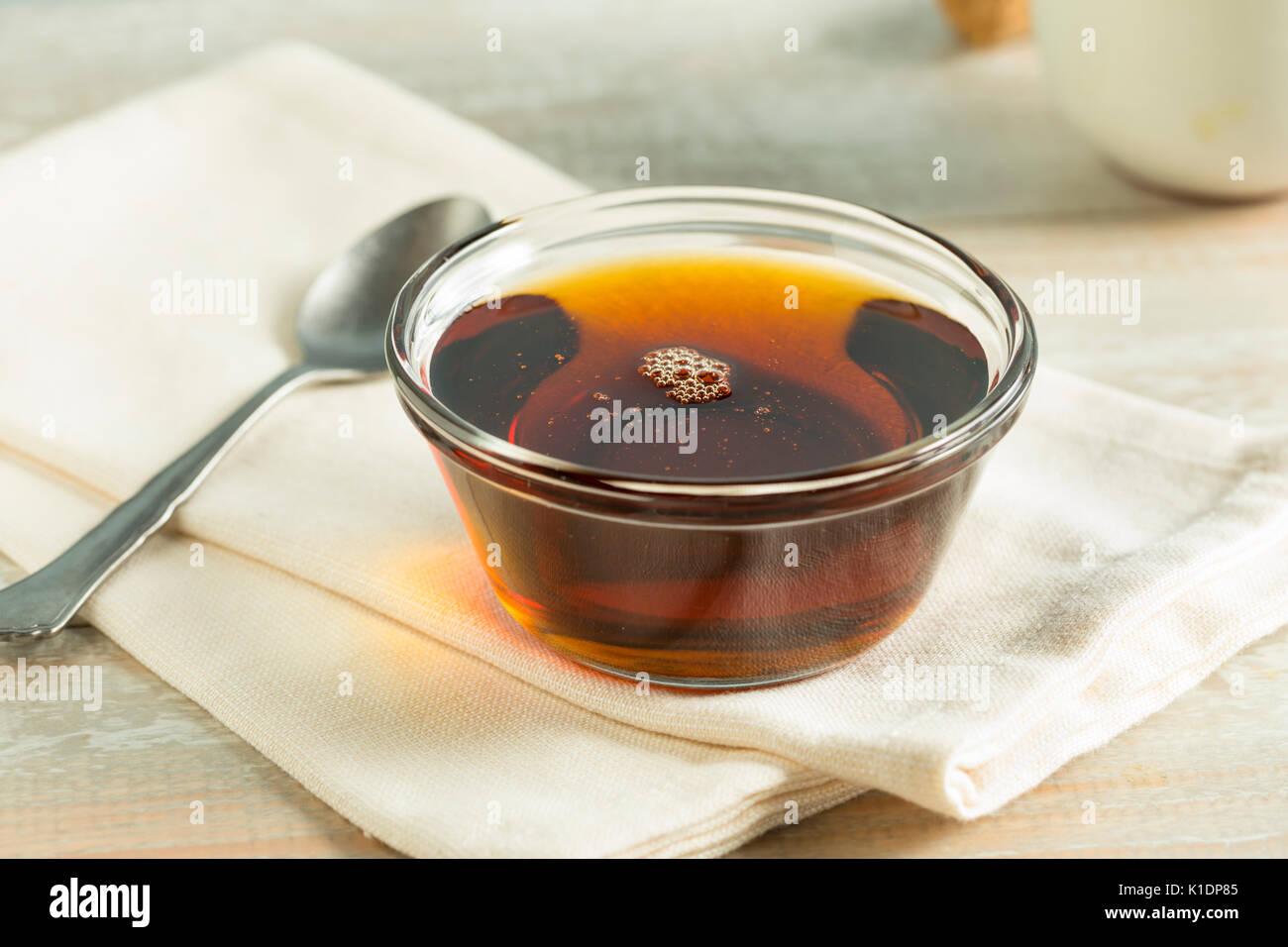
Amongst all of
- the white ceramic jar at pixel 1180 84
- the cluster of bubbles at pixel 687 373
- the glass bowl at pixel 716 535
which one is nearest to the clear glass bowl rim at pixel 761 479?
the glass bowl at pixel 716 535

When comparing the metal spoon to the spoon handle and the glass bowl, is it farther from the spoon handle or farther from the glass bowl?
the glass bowl

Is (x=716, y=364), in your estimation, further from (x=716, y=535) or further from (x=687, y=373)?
(x=716, y=535)

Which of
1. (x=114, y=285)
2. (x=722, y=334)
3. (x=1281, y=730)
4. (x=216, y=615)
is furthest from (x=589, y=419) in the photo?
(x=114, y=285)

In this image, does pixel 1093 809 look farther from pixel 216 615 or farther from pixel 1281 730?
pixel 216 615

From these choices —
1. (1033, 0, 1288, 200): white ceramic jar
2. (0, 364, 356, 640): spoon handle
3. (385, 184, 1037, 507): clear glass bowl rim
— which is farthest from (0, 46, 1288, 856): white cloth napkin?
(1033, 0, 1288, 200): white ceramic jar

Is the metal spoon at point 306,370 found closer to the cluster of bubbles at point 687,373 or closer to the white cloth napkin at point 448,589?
the white cloth napkin at point 448,589

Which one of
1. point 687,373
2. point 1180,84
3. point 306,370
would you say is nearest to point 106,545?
point 306,370
